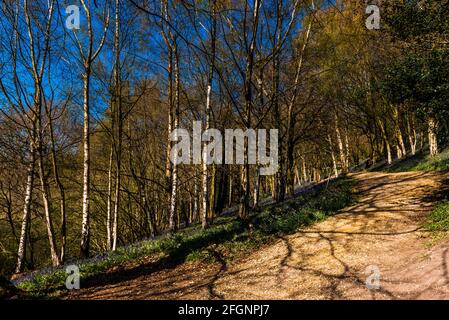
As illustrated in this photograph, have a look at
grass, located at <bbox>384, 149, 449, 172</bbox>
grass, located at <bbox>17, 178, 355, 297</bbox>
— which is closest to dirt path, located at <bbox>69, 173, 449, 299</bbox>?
grass, located at <bbox>17, 178, 355, 297</bbox>

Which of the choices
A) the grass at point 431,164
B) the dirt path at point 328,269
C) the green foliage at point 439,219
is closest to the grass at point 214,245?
the dirt path at point 328,269

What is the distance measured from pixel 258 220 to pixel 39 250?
88.8 ft

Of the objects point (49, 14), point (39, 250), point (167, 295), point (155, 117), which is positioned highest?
point (49, 14)

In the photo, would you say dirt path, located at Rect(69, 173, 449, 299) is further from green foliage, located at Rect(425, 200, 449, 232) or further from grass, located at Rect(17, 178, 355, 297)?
grass, located at Rect(17, 178, 355, 297)

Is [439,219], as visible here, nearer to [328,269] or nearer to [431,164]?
[328,269]

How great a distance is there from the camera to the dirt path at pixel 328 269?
19.8 feet

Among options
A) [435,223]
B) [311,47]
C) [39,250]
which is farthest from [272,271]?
[39,250]

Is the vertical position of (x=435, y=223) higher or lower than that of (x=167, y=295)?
higher

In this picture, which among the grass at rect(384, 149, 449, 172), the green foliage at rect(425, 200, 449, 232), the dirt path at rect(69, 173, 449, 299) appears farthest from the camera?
the grass at rect(384, 149, 449, 172)

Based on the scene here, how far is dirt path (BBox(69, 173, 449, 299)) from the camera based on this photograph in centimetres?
604

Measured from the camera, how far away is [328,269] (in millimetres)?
7461

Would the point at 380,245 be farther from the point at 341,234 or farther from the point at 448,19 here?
the point at 448,19

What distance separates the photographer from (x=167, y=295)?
729 centimetres

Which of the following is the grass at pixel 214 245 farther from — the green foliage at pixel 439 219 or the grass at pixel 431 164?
the grass at pixel 431 164
